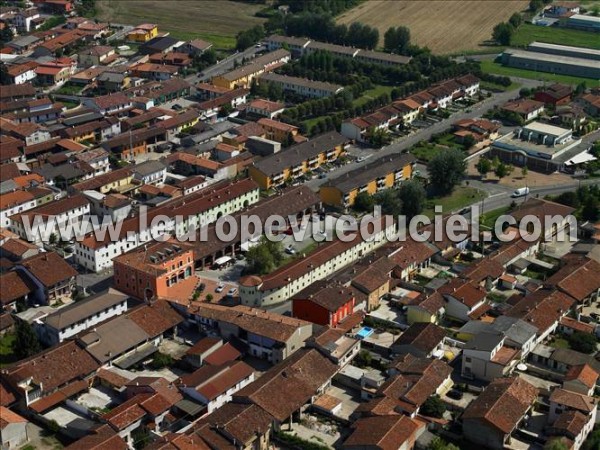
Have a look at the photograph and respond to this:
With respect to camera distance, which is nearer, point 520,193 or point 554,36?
point 520,193

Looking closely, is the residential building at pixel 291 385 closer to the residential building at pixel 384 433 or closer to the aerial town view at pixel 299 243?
the aerial town view at pixel 299 243

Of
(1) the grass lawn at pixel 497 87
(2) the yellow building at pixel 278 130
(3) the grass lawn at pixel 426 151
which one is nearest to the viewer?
(3) the grass lawn at pixel 426 151

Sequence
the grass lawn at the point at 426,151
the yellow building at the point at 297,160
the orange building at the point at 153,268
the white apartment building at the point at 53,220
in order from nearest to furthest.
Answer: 1. the orange building at the point at 153,268
2. the white apartment building at the point at 53,220
3. the yellow building at the point at 297,160
4. the grass lawn at the point at 426,151

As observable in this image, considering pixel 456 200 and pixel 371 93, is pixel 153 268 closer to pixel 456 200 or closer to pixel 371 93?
pixel 456 200

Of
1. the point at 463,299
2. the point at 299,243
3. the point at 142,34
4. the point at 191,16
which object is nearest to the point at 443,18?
the point at 191,16

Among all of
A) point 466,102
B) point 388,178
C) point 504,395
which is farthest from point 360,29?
point 504,395

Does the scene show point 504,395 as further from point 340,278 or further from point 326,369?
point 340,278

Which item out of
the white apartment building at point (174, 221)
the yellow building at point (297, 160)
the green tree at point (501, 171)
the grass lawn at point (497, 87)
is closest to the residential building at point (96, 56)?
the yellow building at point (297, 160)
